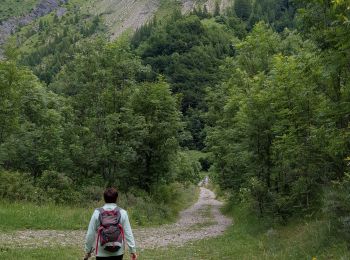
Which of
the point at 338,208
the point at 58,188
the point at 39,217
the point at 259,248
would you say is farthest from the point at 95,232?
the point at 58,188

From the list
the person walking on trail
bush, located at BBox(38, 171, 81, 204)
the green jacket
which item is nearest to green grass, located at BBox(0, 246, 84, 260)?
the green jacket

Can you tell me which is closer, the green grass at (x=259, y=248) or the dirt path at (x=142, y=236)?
the green grass at (x=259, y=248)

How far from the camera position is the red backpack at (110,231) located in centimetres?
695

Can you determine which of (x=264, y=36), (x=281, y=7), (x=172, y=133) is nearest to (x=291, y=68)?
(x=172, y=133)

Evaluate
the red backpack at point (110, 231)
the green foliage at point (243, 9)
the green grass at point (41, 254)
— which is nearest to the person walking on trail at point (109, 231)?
the red backpack at point (110, 231)

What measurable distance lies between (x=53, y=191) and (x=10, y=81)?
26.4ft

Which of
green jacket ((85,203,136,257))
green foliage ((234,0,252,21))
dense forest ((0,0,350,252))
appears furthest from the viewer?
green foliage ((234,0,252,21))

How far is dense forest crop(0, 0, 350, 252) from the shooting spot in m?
14.7

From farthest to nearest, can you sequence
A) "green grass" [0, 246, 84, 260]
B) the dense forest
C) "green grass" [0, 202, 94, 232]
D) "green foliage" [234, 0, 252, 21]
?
1. "green foliage" [234, 0, 252, 21]
2. "green grass" [0, 202, 94, 232]
3. the dense forest
4. "green grass" [0, 246, 84, 260]

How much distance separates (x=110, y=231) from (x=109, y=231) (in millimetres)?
16

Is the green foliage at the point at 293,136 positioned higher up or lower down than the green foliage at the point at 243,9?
lower down

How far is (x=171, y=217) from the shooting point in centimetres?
3041

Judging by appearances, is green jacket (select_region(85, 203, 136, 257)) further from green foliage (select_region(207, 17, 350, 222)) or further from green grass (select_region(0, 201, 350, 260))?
green foliage (select_region(207, 17, 350, 222))

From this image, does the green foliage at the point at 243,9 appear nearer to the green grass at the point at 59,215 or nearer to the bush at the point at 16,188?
the green grass at the point at 59,215
